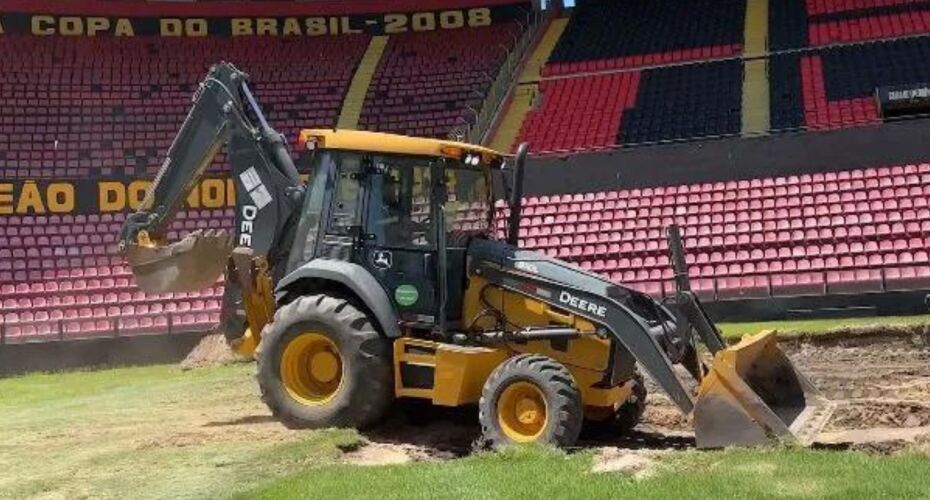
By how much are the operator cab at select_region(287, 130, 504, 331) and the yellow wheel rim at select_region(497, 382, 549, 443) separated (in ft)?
3.31

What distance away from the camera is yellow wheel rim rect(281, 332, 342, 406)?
8789mm

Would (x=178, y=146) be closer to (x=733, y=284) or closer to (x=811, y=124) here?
(x=733, y=284)

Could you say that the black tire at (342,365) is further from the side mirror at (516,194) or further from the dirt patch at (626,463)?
the dirt patch at (626,463)

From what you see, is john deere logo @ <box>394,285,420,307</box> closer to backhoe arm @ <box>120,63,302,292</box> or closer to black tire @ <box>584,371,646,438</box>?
backhoe arm @ <box>120,63,302,292</box>

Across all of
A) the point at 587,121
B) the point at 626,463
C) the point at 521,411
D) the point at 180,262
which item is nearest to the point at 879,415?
the point at 626,463

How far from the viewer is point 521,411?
309 inches

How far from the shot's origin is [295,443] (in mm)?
7992

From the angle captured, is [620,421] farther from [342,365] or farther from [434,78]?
[434,78]

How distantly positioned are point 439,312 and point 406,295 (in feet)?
1.12

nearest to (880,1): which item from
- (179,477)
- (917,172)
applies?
(917,172)

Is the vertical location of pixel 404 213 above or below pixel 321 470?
above

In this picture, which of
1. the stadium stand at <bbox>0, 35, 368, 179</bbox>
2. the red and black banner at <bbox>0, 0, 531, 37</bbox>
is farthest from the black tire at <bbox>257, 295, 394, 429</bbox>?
the red and black banner at <bbox>0, 0, 531, 37</bbox>

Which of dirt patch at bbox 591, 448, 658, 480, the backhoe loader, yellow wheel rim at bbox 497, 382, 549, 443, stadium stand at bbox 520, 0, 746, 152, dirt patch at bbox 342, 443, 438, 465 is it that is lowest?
dirt patch at bbox 342, 443, 438, 465

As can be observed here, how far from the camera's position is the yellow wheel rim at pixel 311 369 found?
879 cm
